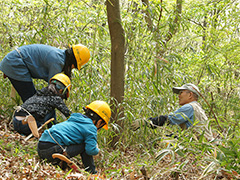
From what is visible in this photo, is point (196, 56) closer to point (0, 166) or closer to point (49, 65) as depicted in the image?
point (49, 65)

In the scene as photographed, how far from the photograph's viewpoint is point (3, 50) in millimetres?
4566

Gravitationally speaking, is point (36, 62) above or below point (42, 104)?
above

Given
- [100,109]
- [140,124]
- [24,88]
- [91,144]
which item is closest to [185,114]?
[140,124]

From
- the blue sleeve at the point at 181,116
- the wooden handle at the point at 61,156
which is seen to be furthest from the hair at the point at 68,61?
the blue sleeve at the point at 181,116

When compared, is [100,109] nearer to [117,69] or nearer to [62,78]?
[62,78]

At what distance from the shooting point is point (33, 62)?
3740mm

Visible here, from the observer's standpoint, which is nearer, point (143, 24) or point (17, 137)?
point (17, 137)

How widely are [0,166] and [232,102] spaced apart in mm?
3771

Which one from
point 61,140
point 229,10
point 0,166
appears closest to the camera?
point 0,166

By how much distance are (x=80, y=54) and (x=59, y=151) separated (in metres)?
1.46

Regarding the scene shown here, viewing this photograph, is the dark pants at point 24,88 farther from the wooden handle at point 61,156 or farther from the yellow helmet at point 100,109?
the wooden handle at point 61,156

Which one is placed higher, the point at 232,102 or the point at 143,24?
the point at 143,24

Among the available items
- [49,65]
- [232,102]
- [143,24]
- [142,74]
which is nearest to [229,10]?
[232,102]

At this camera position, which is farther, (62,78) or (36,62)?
(36,62)
